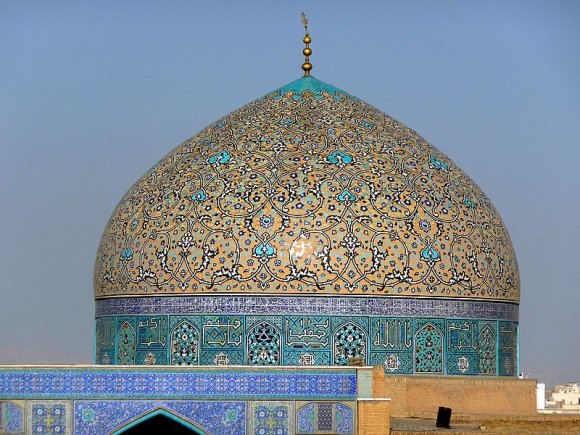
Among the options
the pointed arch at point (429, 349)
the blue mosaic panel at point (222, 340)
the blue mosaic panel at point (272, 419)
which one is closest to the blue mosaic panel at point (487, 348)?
the pointed arch at point (429, 349)

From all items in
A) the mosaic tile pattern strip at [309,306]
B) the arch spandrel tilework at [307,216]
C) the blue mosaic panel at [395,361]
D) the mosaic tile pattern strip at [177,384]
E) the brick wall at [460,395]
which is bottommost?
the brick wall at [460,395]

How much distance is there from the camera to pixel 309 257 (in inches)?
696

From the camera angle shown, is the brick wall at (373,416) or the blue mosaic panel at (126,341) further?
the blue mosaic panel at (126,341)

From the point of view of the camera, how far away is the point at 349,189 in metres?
18.1

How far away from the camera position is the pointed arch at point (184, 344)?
17688 millimetres

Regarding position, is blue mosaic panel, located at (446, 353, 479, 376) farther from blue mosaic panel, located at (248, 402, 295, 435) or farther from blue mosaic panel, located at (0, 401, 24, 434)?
blue mosaic panel, located at (0, 401, 24, 434)

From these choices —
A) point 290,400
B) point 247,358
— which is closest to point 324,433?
point 290,400

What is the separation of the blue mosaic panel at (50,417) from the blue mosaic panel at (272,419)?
1.57m

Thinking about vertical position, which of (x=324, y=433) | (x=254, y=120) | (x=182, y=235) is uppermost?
(x=254, y=120)

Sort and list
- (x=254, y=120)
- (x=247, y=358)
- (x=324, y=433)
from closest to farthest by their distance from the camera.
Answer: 1. (x=324, y=433)
2. (x=247, y=358)
3. (x=254, y=120)

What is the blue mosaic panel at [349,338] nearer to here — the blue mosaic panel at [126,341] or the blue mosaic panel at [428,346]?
the blue mosaic panel at [428,346]

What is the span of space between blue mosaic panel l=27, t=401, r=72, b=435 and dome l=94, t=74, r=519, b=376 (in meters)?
1.62

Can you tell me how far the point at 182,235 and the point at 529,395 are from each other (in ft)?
12.0

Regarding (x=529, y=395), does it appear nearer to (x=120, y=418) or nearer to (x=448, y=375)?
(x=448, y=375)
